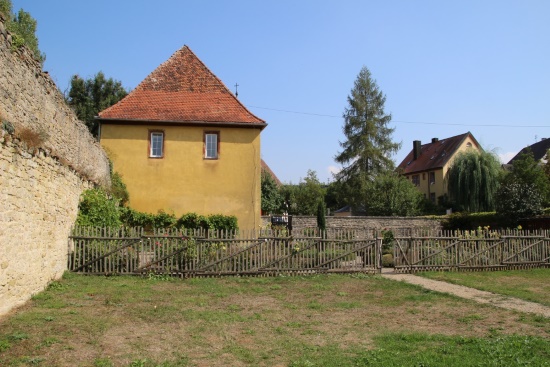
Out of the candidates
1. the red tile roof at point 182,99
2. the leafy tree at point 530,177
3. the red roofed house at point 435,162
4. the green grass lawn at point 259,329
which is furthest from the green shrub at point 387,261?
the red roofed house at point 435,162

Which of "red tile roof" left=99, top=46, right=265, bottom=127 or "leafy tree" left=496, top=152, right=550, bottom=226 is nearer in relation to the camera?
"red tile roof" left=99, top=46, right=265, bottom=127

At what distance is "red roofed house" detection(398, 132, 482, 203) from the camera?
51812 mm

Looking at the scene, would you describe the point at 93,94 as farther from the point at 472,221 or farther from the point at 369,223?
the point at 472,221

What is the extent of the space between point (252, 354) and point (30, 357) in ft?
9.24

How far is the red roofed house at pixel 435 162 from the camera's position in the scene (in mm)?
51812

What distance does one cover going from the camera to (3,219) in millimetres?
8055

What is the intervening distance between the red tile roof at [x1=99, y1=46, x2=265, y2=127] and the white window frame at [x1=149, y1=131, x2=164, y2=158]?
74 cm

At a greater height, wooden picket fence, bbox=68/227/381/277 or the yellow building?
the yellow building

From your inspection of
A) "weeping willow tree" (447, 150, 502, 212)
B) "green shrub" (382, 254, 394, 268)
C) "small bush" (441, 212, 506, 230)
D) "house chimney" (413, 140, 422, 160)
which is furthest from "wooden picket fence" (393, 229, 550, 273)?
"house chimney" (413, 140, 422, 160)

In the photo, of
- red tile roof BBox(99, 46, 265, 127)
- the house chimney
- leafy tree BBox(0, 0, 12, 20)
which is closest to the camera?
leafy tree BBox(0, 0, 12, 20)

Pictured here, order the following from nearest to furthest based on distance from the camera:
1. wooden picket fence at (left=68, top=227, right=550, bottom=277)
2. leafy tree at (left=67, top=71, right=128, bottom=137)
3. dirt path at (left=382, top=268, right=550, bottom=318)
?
dirt path at (left=382, top=268, right=550, bottom=318) < wooden picket fence at (left=68, top=227, right=550, bottom=277) < leafy tree at (left=67, top=71, right=128, bottom=137)

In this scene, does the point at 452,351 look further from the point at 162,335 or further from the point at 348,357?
the point at 162,335

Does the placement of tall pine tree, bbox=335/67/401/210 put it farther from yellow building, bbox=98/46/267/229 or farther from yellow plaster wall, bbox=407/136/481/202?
yellow building, bbox=98/46/267/229

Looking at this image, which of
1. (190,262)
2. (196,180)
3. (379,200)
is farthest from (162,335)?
(379,200)
